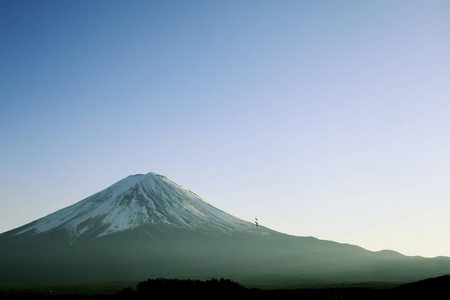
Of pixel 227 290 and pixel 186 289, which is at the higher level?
pixel 186 289

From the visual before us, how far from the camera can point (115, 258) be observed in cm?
17800

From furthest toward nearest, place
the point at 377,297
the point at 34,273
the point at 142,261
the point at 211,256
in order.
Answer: the point at 211,256
the point at 142,261
the point at 34,273
the point at 377,297

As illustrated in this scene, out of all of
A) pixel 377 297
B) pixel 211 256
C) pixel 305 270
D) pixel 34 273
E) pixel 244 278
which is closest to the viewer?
pixel 377 297

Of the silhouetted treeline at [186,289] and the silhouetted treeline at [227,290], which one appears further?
the silhouetted treeline at [186,289]

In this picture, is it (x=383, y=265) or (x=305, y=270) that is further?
(x=383, y=265)

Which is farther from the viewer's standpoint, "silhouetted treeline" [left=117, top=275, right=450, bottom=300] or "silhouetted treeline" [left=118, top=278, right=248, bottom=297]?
"silhouetted treeline" [left=118, top=278, right=248, bottom=297]

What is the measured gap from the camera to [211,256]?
188875 mm

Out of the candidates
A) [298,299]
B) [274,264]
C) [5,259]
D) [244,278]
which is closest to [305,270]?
[274,264]

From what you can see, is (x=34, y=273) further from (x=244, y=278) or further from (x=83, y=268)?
(x=244, y=278)

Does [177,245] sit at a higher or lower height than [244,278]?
higher

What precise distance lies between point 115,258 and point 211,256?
149 feet

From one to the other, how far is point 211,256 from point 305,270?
48.4 m

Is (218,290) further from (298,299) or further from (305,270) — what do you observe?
(305,270)

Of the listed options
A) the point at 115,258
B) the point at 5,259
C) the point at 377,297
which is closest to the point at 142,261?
the point at 115,258
